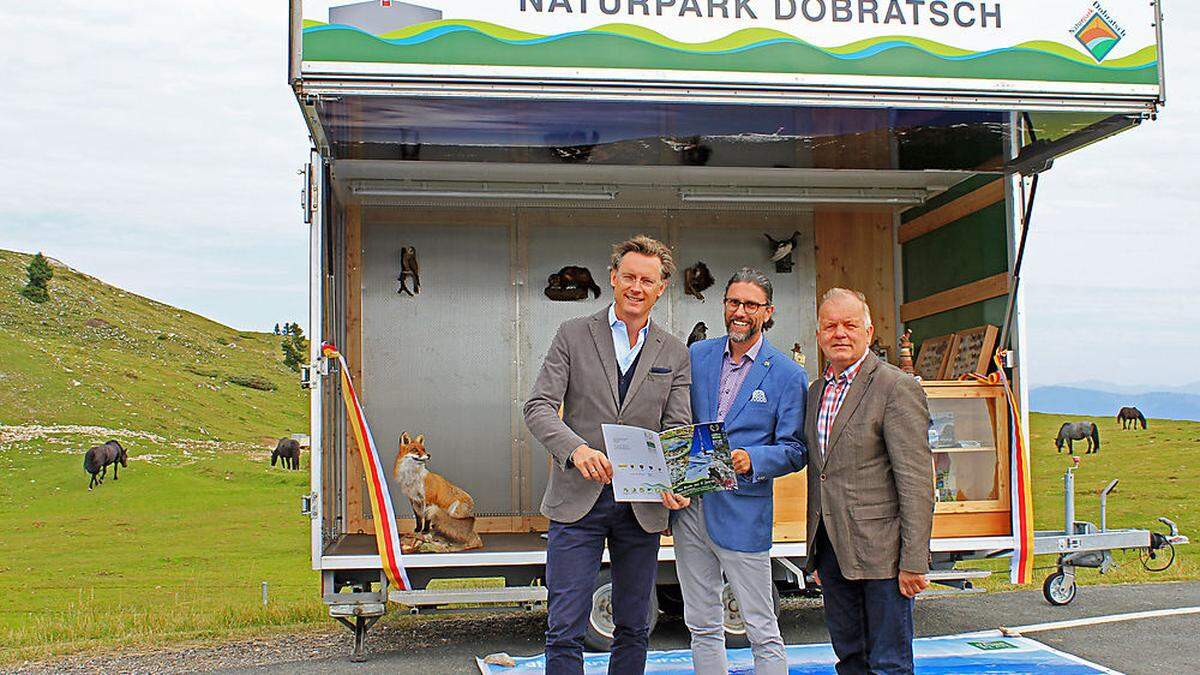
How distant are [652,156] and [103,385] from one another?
23.3 m

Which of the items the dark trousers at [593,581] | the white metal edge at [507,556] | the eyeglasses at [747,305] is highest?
the eyeglasses at [747,305]

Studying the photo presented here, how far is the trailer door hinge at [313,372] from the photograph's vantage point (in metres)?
5.29

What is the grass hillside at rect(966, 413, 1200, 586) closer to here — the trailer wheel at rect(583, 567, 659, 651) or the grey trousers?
the trailer wheel at rect(583, 567, 659, 651)

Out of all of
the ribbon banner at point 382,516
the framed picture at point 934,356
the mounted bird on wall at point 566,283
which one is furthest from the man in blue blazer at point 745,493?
the mounted bird on wall at point 566,283

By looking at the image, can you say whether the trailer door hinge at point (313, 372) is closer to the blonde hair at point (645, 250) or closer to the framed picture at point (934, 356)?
the blonde hair at point (645, 250)

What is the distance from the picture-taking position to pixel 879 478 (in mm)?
3352

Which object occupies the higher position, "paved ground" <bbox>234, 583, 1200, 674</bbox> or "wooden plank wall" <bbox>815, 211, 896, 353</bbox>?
"wooden plank wall" <bbox>815, 211, 896, 353</bbox>

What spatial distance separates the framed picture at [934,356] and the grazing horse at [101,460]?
574 inches

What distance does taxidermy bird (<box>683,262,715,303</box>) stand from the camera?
7.39 metres

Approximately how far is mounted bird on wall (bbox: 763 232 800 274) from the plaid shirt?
397 centimetres

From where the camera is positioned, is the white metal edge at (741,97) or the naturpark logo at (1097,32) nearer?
the white metal edge at (741,97)

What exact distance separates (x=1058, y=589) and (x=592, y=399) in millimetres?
4665

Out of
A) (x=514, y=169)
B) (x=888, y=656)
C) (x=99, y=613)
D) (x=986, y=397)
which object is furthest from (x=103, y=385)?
(x=888, y=656)

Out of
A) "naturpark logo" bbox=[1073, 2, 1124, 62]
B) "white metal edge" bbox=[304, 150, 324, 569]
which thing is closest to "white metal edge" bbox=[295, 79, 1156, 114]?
"naturpark logo" bbox=[1073, 2, 1124, 62]
